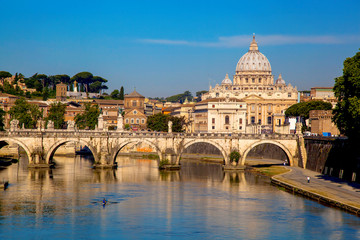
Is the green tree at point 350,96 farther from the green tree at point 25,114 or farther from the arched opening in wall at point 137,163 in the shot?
the green tree at point 25,114

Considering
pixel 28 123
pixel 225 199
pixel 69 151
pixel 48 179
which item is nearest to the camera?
pixel 225 199

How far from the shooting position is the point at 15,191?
70.2m

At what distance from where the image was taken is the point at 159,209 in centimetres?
6119

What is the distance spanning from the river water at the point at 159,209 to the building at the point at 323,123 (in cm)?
2452

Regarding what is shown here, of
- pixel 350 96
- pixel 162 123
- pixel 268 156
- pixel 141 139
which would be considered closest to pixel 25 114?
pixel 162 123

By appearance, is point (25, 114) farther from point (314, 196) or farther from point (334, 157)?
point (314, 196)

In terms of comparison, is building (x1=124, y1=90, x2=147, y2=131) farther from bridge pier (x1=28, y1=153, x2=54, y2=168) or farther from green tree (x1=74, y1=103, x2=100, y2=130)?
bridge pier (x1=28, y1=153, x2=54, y2=168)

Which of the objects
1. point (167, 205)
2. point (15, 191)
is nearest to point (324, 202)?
point (167, 205)

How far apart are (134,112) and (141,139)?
96963 mm

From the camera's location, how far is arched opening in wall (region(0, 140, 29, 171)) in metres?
97.4

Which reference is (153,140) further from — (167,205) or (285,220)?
(285,220)

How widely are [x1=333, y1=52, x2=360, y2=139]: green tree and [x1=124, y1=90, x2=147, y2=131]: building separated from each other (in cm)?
11819

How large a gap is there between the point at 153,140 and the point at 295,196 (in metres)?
31.3

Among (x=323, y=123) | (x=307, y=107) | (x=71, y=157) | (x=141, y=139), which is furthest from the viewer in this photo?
(x=307, y=107)
